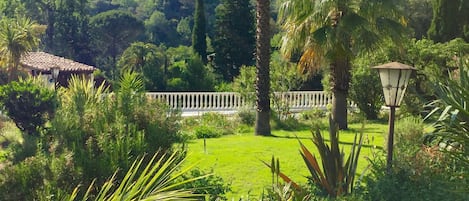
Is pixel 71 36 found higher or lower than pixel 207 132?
higher

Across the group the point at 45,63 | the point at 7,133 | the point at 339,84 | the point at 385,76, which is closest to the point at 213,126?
the point at 339,84

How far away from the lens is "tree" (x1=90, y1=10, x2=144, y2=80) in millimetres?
43062

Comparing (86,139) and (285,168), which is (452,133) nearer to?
(86,139)

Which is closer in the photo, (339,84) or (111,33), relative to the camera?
(339,84)

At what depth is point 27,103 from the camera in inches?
535

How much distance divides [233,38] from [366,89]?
1427 cm

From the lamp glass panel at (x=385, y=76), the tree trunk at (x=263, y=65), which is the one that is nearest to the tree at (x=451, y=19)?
the tree trunk at (x=263, y=65)

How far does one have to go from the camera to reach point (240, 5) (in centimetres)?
3055

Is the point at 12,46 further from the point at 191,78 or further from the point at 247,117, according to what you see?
the point at 247,117

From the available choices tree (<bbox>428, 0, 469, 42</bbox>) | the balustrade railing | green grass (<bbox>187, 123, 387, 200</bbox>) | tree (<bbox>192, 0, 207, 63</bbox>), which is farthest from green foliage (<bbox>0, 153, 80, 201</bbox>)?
tree (<bbox>192, 0, 207, 63</bbox>)

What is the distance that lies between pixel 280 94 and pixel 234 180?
344 inches

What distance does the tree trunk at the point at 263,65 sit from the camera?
42.4ft

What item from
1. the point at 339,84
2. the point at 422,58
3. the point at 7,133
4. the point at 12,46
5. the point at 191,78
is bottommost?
the point at 7,133

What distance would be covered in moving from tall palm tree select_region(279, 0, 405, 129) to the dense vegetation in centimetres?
3
